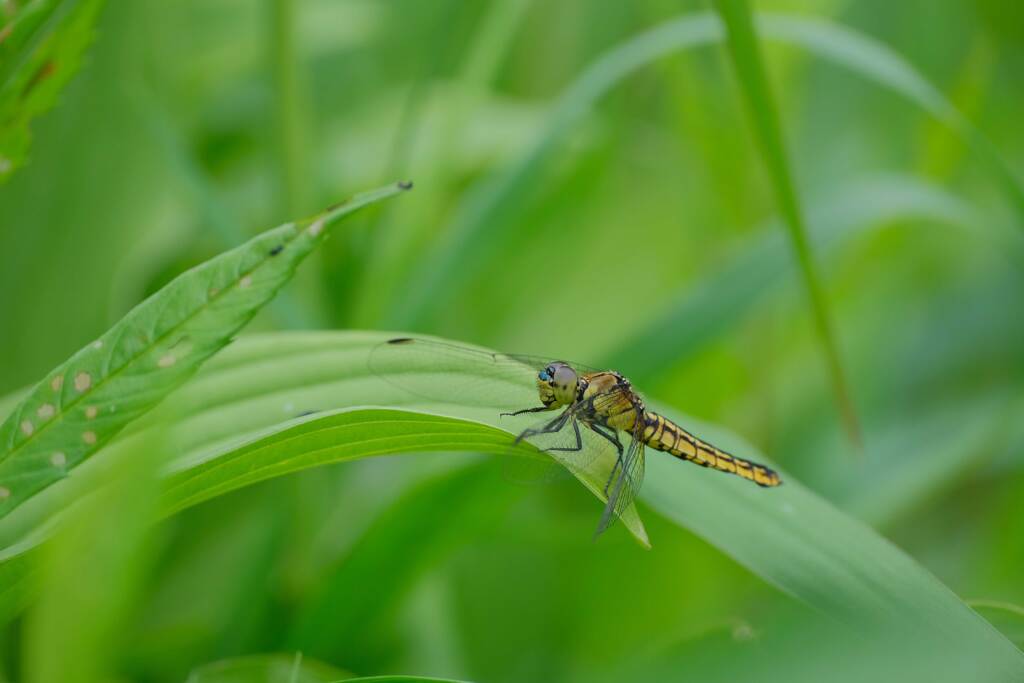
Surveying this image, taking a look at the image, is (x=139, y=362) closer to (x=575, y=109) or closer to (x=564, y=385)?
(x=564, y=385)

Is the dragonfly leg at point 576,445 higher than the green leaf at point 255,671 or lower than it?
higher

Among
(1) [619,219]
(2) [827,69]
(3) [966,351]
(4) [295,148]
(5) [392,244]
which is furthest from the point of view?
(2) [827,69]

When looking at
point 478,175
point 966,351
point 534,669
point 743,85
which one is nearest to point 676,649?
point 743,85

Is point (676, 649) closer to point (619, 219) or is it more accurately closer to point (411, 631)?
point (411, 631)

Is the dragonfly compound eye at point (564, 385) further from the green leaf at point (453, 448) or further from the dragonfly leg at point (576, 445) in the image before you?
the green leaf at point (453, 448)

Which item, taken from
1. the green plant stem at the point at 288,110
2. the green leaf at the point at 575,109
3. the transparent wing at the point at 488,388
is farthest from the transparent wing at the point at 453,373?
the green plant stem at the point at 288,110

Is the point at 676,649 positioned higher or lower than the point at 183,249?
lower

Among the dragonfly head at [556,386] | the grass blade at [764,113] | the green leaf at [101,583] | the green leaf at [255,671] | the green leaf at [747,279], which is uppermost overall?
the green leaf at [747,279]

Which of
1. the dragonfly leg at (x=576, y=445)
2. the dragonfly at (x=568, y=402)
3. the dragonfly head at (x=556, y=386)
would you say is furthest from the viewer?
the dragonfly head at (x=556, y=386)
